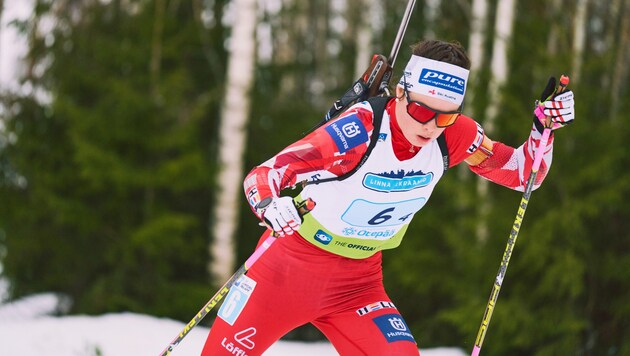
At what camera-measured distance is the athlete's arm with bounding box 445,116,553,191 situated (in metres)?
3.02

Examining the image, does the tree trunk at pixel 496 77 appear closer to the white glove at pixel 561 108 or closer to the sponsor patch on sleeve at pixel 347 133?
the white glove at pixel 561 108

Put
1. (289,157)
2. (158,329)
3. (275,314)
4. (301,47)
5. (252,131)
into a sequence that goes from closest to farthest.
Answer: (289,157)
(275,314)
(158,329)
(252,131)
(301,47)

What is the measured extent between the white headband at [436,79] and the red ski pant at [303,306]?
754 millimetres

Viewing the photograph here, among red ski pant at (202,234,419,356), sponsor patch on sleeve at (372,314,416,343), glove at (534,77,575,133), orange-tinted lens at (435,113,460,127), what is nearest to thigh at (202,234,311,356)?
red ski pant at (202,234,419,356)

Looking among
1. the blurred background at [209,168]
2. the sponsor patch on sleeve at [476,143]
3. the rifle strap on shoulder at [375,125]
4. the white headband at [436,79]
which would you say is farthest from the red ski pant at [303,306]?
the blurred background at [209,168]

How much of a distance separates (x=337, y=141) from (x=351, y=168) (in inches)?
5.5

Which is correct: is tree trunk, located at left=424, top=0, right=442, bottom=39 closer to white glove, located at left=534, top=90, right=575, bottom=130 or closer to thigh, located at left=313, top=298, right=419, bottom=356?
white glove, located at left=534, top=90, right=575, bottom=130

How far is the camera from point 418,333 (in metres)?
7.14

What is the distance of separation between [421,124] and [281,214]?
1.94ft

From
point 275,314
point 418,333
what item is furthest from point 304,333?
point 275,314

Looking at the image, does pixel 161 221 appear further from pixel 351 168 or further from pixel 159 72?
pixel 351 168

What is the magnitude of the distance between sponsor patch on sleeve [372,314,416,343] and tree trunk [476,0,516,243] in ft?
12.5

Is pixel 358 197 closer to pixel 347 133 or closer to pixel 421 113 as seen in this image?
pixel 347 133

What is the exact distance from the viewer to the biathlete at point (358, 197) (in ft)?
8.70
